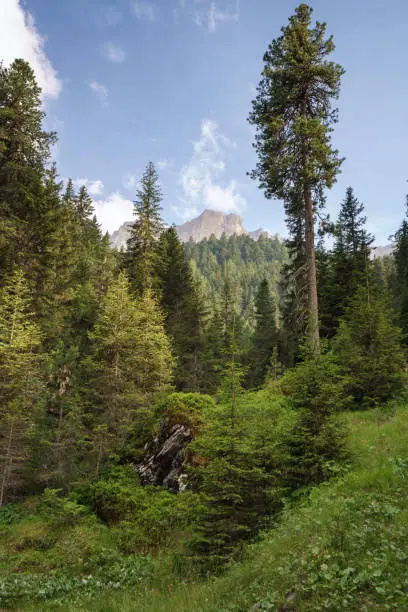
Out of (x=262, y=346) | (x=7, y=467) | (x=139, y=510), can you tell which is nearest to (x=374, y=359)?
(x=139, y=510)

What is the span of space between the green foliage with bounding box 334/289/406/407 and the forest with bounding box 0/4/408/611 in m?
A: 0.08

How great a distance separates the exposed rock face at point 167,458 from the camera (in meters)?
12.3

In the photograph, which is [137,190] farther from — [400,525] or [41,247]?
[400,525]

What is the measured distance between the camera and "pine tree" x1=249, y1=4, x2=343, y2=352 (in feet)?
49.8

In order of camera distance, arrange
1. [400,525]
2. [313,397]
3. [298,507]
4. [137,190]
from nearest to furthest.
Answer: [400,525] < [298,507] < [313,397] < [137,190]

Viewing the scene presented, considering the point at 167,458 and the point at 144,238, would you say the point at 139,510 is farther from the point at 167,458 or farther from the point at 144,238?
the point at 144,238

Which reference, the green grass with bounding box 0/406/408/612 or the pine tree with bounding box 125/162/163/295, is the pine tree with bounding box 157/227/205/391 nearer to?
the pine tree with bounding box 125/162/163/295

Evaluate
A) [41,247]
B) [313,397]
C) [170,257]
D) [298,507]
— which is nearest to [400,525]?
[298,507]

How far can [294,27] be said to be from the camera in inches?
626

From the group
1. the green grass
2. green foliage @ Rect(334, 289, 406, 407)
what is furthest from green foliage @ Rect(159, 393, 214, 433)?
green foliage @ Rect(334, 289, 406, 407)

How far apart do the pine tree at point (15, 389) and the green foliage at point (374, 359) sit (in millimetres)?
16518

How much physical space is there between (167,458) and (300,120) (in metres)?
15.3

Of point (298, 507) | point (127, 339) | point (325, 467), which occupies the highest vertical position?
point (127, 339)

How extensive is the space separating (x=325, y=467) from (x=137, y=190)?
26.4m
